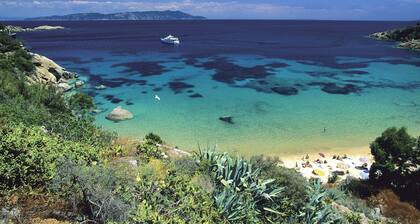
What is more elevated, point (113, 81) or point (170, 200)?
point (170, 200)

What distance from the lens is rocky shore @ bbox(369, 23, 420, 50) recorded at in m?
101

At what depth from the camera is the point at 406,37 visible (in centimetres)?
11762

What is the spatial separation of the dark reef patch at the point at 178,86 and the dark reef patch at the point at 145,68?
8154 millimetres

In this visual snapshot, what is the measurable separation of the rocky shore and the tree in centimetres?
8841

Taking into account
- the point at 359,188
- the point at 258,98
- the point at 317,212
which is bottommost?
the point at 359,188

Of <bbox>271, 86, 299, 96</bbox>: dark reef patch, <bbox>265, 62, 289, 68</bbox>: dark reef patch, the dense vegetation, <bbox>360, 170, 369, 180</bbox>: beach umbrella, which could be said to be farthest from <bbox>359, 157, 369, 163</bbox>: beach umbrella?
<bbox>265, 62, 289, 68</bbox>: dark reef patch

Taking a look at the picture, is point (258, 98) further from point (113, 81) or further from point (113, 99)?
point (113, 81)

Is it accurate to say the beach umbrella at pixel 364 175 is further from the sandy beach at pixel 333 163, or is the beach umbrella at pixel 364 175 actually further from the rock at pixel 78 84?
the rock at pixel 78 84

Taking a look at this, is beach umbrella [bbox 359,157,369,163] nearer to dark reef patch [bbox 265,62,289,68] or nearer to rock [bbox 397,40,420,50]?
dark reef patch [bbox 265,62,289,68]

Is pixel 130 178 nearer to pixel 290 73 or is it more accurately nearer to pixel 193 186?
pixel 193 186

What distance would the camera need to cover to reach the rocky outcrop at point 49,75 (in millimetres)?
47213

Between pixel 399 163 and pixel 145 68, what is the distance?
4953 centimetres

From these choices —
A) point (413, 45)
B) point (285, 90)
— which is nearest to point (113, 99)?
point (285, 90)

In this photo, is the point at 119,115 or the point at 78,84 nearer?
the point at 119,115
